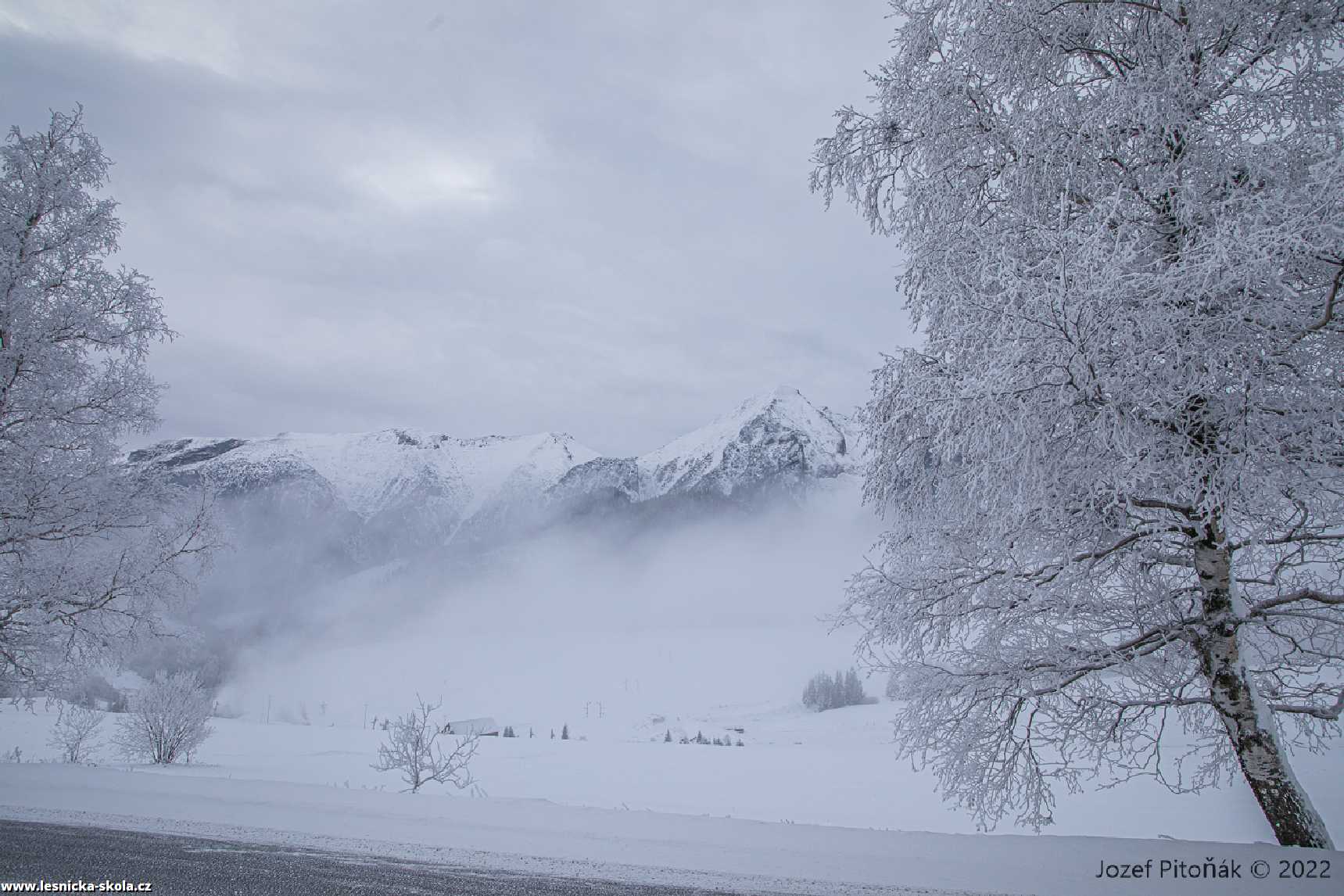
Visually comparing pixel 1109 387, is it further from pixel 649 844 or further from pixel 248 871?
pixel 248 871

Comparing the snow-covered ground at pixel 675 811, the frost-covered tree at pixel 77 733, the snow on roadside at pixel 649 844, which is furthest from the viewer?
the frost-covered tree at pixel 77 733

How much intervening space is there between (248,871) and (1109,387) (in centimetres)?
618

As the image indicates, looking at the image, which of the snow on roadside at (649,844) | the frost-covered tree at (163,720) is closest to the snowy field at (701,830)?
the snow on roadside at (649,844)

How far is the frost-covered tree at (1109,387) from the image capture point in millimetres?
4688

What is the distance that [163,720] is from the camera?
23578 mm

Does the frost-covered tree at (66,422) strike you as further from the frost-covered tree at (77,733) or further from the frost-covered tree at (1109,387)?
the frost-covered tree at (77,733)

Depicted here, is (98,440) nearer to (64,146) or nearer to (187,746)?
(64,146)

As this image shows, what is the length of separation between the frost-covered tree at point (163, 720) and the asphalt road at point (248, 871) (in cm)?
2144

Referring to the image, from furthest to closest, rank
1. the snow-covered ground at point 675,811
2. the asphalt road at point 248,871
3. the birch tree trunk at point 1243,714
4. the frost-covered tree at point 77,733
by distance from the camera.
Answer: the frost-covered tree at point 77,733 → the birch tree trunk at point 1243,714 → the snow-covered ground at point 675,811 → the asphalt road at point 248,871

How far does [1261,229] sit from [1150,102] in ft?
6.83

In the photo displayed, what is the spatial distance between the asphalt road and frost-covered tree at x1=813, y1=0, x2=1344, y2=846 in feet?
12.1

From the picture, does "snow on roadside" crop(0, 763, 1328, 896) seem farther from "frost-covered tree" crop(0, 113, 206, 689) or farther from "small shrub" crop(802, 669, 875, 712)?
"small shrub" crop(802, 669, 875, 712)

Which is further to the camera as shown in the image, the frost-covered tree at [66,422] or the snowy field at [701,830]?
the frost-covered tree at [66,422]

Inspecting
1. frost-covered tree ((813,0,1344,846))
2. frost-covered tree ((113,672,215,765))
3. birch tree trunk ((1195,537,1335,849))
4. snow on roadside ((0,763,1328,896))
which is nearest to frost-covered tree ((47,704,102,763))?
frost-covered tree ((113,672,215,765))
